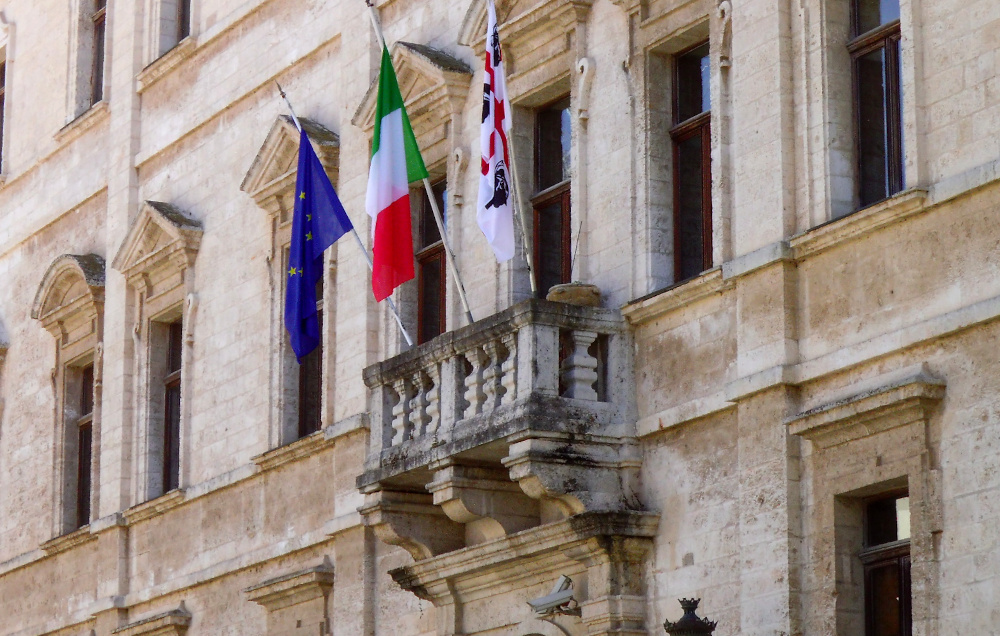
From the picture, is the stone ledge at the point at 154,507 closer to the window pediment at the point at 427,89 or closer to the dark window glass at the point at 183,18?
the window pediment at the point at 427,89

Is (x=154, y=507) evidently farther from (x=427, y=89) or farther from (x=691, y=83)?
(x=691, y=83)

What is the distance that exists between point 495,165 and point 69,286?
9.48m

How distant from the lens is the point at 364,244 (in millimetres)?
19172

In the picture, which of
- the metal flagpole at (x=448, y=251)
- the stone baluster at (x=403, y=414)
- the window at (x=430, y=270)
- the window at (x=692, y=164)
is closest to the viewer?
the window at (x=692, y=164)

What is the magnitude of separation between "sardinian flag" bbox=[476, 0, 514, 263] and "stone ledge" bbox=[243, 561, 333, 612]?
399 centimetres

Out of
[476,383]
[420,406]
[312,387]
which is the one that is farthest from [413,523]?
[312,387]

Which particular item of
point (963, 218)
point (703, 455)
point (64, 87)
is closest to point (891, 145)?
point (963, 218)

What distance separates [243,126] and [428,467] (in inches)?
241

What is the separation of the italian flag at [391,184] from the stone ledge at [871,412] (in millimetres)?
4167

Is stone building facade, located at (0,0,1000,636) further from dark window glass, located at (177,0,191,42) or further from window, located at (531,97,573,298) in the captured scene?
dark window glass, located at (177,0,191,42)

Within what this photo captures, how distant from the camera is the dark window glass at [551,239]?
1714 centimetres

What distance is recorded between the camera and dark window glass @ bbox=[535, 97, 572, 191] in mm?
17391

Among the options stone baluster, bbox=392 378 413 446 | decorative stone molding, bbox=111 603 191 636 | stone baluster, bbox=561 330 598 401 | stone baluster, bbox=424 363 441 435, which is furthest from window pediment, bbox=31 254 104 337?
stone baluster, bbox=561 330 598 401

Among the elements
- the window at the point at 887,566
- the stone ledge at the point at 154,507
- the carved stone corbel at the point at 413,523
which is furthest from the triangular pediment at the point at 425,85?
the window at the point at 887,566
